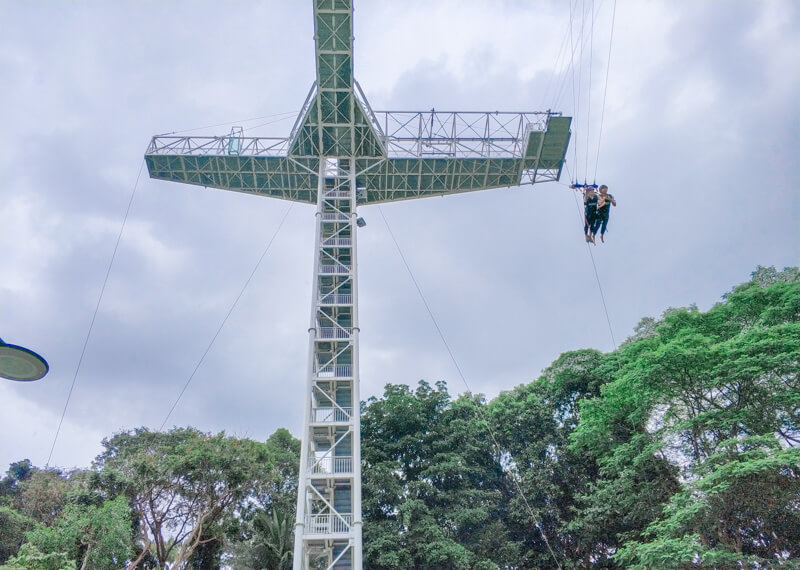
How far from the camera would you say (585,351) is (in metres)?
25.8

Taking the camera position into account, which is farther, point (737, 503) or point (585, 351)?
point (585, 351)

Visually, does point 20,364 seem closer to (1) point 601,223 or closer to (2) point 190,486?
(1) point 601,223

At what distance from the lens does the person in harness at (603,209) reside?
42.3 ft

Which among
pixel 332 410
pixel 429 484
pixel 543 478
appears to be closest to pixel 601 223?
pixel 332 410

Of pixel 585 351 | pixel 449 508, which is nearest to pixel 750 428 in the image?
pixel 585 351

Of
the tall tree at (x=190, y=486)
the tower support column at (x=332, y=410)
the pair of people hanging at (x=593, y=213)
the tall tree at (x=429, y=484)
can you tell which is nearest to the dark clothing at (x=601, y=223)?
the pair of people hanging at (x=593, y=213)

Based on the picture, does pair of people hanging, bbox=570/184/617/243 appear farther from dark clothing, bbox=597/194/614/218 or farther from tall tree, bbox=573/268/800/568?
tall tree, bbox=573/268/800/568

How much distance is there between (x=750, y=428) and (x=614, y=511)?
6.35m

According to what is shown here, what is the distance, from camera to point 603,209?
13070 mm

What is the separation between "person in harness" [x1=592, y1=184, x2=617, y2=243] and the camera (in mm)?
12906

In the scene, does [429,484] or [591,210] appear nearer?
[591,210]

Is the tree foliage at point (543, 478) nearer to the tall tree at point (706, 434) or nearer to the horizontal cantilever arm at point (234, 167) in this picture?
the tall tree at point (706, 434)

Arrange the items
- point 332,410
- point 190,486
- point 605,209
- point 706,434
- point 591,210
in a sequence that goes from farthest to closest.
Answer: point 190,486, point 706,434, point 332,410, point 591,210, point 605,209

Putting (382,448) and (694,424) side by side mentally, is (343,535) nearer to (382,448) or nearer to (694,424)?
(382,448)
